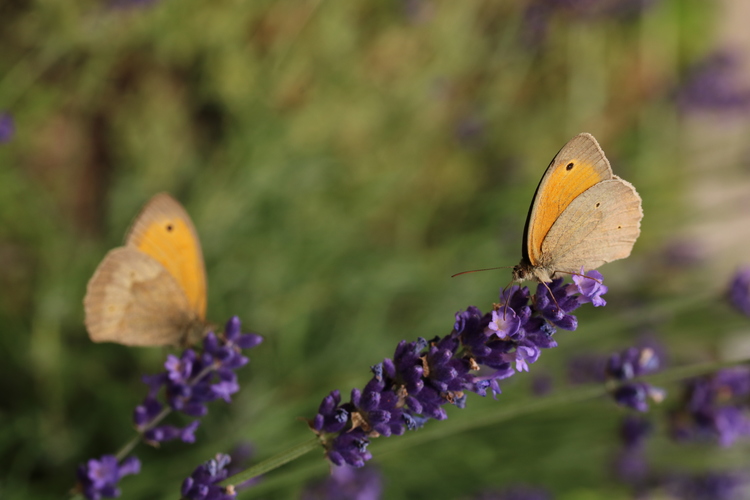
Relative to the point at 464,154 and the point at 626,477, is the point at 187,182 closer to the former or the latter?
the point at 464,154

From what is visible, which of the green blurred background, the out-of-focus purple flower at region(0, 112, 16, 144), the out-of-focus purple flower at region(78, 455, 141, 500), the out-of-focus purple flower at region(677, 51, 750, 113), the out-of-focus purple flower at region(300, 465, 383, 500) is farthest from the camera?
the out-of-focus purple flower at region(677, 51, 750, 113)

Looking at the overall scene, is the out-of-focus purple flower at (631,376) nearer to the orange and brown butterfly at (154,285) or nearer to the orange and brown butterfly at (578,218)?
the orange and brown butterfly at (578,218)

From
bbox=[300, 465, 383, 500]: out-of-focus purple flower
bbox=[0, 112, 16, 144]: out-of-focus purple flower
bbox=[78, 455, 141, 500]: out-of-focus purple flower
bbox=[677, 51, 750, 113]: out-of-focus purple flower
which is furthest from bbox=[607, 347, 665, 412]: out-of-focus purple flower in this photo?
bbox=[677, 51, 750, 113]: out-of-focus purple flower

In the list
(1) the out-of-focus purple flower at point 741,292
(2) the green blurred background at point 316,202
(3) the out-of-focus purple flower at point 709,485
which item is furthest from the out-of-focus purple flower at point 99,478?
(3) the out-of-focus purple flower at point 709,485

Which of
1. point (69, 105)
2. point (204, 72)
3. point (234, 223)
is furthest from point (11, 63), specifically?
point (234, 223)

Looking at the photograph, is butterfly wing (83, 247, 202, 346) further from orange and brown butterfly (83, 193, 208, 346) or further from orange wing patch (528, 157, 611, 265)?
orange wing patch (528, 157, 611, 265)
